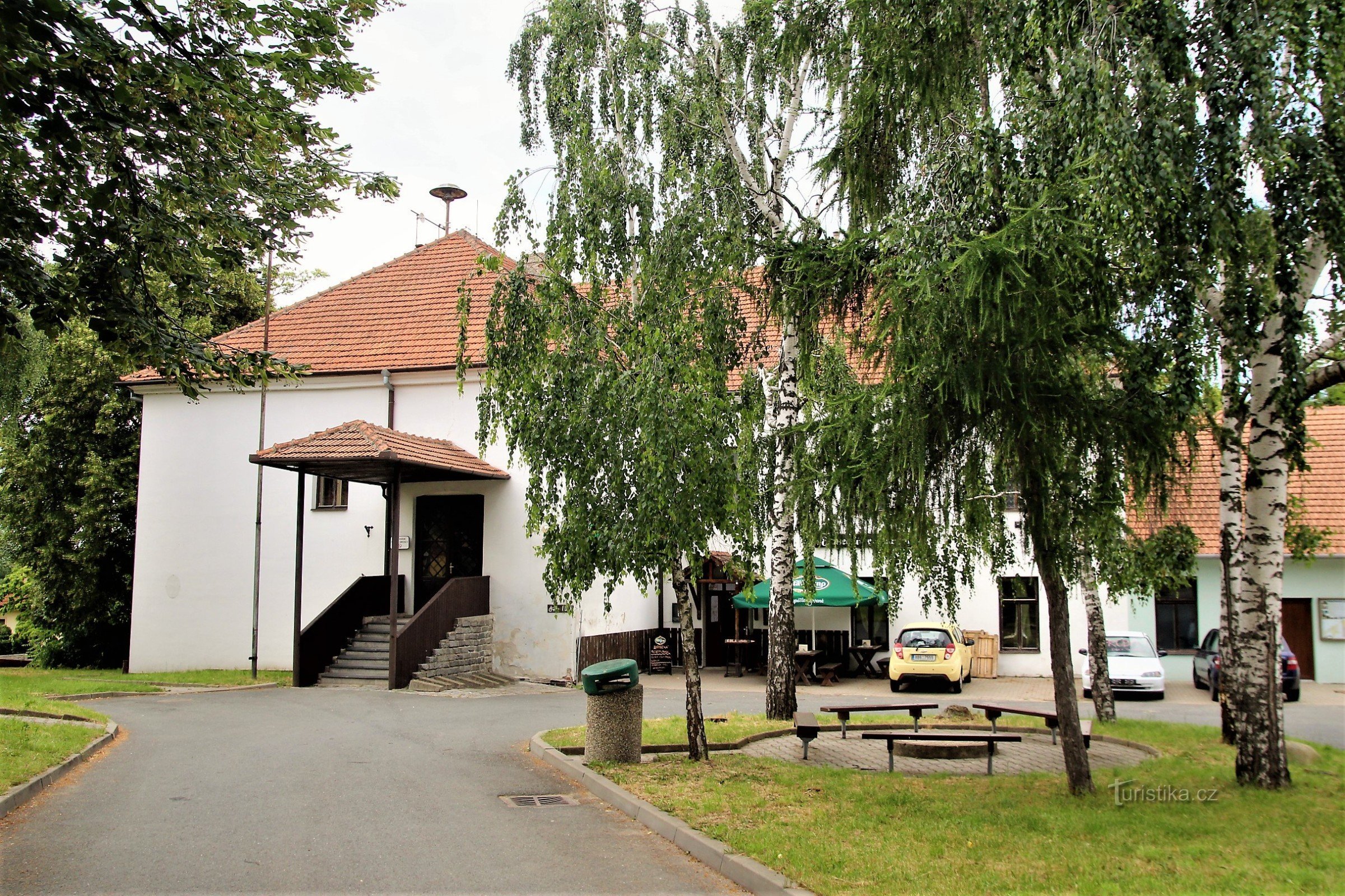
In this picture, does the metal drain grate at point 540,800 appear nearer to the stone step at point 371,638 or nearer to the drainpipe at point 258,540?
the stone step at point 371,638

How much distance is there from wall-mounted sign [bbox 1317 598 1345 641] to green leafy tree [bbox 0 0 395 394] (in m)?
26.0

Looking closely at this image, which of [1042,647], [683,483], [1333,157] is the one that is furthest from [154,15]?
[1042,647]

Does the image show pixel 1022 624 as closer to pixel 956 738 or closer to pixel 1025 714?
pixel 1025 714

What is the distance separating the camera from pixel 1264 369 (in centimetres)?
965

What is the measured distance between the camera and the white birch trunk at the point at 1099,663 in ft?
46.1

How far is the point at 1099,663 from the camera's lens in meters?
14.6

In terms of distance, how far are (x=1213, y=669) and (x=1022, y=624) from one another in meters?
4.50

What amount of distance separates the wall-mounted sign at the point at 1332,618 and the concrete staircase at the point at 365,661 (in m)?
22.3

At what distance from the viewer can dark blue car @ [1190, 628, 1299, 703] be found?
844 inches

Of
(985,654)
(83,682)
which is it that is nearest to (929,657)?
(985,654)

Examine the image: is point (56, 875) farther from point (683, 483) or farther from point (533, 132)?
point (533, 132)

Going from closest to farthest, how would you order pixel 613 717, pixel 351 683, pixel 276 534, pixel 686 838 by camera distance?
1. pixel 686 838
2. pixel 613 717
3. pixel 351 683
4. pixel 276 534

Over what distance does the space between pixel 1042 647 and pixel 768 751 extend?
50.4 ft

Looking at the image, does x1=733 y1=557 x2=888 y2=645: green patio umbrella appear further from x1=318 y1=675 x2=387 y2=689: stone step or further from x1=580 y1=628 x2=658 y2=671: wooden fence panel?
x1=318 y1=675 x2=387 y2=689: stone step
